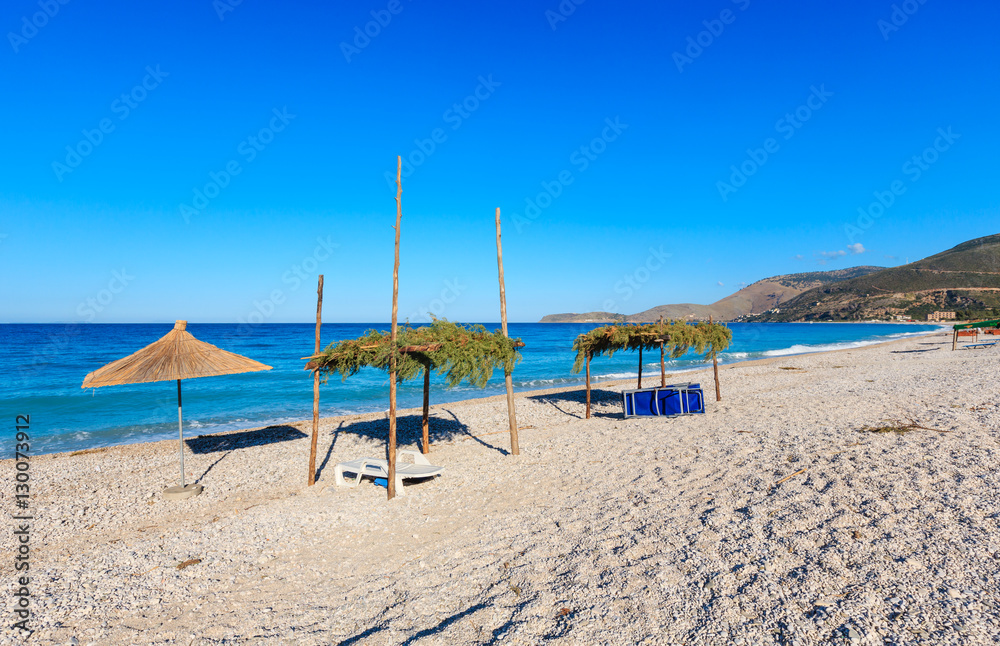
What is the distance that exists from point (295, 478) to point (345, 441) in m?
2.70

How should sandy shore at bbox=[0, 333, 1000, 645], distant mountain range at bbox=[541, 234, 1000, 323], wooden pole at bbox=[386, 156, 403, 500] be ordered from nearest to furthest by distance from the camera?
sandy shore at bbox=[0, 333, 1000, 645] < wooden pole at bbox=[386, 156, 403, 500] < distant mountain range at bbox=[541, 234, 1000, 323]

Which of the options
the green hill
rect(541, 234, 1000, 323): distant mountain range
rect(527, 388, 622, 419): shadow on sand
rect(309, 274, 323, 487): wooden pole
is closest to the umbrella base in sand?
rect(309, 274, 323, 487): wooden pole

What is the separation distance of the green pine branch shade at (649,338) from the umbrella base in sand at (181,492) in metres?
8.46

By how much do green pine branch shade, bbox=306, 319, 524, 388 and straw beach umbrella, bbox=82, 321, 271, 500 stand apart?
1.21 meters

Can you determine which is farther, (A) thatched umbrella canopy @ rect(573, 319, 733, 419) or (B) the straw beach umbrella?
(A) thatched umbrella canopy @ rect(573, 319, 733, 419)

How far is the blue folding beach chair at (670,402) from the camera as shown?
11883mm

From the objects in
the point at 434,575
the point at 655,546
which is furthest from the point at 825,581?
the point at 434,575

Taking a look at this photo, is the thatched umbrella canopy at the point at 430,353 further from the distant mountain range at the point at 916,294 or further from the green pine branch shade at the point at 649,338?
the distant mountain range at the point at 916,294

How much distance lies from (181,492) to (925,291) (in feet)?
400

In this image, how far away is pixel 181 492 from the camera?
25.6 feet

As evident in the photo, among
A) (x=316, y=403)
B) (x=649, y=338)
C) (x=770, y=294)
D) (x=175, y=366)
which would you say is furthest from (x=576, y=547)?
(x=770, y=294)

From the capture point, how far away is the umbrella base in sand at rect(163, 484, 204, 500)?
7730mm

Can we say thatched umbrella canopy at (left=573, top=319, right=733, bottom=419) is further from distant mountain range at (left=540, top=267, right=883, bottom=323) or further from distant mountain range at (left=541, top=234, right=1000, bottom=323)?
distant mountain range at (left=540, top=267, right=883, bottom=323)

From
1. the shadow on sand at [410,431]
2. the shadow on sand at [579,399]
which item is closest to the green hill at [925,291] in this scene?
the shadow on sand at [579,399]
